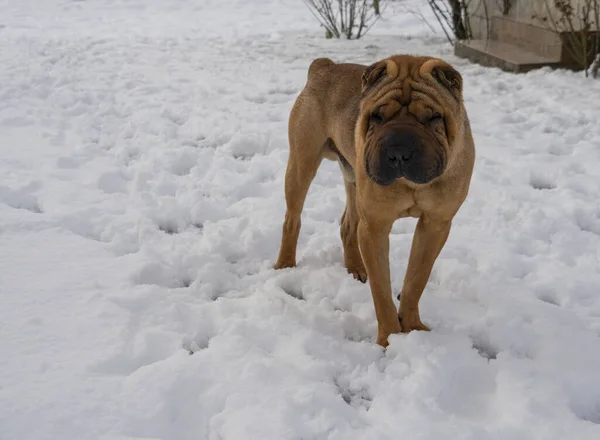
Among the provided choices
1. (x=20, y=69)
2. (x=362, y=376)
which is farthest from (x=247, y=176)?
(x=20, y=69)

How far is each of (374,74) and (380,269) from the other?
2.78ft

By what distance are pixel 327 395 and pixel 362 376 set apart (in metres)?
0.23

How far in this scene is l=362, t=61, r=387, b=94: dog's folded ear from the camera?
260cm

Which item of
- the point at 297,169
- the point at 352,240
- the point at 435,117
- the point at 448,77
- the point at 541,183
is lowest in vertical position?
the point at 541,183

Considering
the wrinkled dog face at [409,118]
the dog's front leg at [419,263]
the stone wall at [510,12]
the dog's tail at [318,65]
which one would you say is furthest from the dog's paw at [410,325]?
→ the stone wall at [510,12]

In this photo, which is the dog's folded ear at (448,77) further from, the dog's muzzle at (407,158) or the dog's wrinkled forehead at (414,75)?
the dog's muzzle at (407,158)

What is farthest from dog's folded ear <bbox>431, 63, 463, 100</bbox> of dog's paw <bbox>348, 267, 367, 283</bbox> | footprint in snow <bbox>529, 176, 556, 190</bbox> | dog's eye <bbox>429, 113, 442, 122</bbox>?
footprint in snow <bbox>529, 176, 556, 190</bbox>

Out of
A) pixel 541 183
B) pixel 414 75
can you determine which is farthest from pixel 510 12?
pixel 414 75

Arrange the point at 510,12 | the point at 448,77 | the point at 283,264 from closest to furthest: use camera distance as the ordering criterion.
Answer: the point at 448,77 < the point at 283,264 < the point at 510,12

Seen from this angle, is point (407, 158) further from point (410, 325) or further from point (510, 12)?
point (510, 12)

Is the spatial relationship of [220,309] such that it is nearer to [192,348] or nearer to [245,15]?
[192,348]

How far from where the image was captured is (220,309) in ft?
10.3

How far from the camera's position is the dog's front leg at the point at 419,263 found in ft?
9.37

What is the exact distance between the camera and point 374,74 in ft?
8.59
